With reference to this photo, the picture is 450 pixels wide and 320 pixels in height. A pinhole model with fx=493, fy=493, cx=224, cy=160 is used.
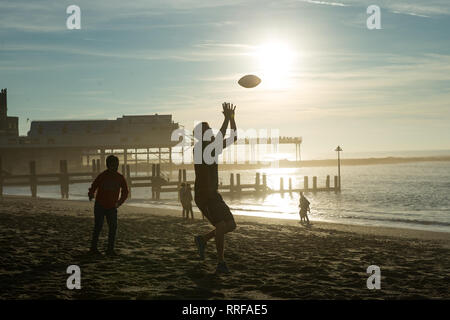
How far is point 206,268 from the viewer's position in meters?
7.29

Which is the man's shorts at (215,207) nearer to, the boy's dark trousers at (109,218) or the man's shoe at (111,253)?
the boy's dark trousers at (109,218)

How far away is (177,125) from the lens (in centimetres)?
7156

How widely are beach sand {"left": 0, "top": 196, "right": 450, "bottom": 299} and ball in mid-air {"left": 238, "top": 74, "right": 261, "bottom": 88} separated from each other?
3108 millimetres

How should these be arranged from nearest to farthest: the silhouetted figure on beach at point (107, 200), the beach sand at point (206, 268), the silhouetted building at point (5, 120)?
the beach sand at point (206, 268)
the silhouetted figure on beach at point (107, 200)
the silhouetted building at point (5, 120)

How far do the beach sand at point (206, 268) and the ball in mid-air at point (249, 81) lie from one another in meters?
3.11

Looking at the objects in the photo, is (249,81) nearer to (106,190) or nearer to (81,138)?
(106,190)

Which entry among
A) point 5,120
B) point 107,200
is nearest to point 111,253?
point 107,200

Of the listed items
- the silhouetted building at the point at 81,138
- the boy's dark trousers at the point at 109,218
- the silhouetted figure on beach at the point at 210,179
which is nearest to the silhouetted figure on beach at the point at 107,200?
the boy's dark trousers at the point at 109,218

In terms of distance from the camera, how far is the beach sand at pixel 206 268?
5.94 metres

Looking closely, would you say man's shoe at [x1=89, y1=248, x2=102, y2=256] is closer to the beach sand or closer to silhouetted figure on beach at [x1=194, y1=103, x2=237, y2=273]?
the beach sand

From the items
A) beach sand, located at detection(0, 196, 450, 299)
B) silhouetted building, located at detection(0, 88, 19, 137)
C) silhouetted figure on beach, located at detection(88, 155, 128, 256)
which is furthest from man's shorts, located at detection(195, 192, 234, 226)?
silhouetted building, located at detection(0, 88, 19, 137)

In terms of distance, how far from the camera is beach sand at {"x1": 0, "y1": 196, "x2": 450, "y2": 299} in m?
5.94

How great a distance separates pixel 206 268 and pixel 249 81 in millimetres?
3664
